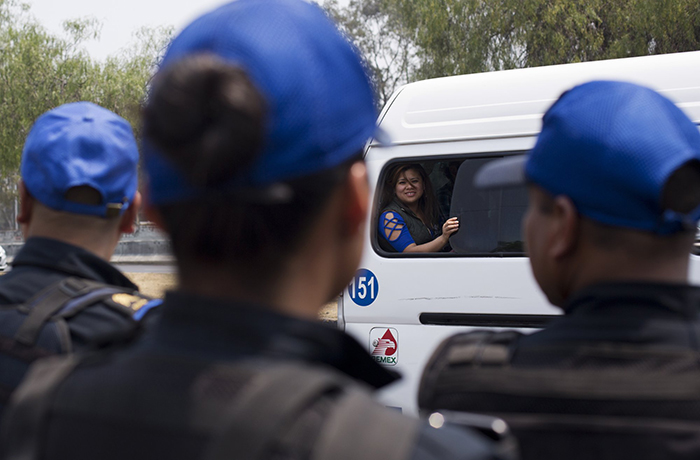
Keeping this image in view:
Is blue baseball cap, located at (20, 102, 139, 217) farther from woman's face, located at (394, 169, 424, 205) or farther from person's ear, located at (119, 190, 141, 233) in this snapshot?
woman's face, located at (394, 169, 424, 205)

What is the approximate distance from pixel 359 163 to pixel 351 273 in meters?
0.15

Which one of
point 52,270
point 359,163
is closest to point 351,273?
point 359,163

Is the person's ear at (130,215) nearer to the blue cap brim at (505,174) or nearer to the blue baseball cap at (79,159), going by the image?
the blue baseball cap at (79,159)

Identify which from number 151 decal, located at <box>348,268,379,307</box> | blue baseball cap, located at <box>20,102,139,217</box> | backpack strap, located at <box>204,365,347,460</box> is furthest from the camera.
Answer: number 151 decal, located at <box>348,268,379,307</box>

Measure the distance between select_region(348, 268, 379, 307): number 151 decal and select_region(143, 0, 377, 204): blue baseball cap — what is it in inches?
127

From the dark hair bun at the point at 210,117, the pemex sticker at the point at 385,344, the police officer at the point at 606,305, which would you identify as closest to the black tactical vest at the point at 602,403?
the police officer at the point at 606,305

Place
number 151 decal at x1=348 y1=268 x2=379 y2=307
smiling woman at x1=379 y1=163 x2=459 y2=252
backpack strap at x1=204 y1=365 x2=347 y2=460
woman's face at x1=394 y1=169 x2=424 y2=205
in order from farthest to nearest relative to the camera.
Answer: woman's face at x1=394 y1=169 x2=424 y2=205 < smiling woman at x1=379 y1=163 x2=459 y2=252 < number 151 decal at x1=348 y1=268 x2=379 y2=307 < backpack strap at x1=204 y1=365 x2=347 y2=460

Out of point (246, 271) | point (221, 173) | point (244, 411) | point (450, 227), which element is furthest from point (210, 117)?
point (450, 227)

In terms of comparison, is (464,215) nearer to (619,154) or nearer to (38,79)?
(619,154)

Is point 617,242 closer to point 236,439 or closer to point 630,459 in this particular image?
point 630,459

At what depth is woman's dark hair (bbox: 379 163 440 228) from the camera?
4.24 meters

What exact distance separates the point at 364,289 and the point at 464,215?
0.74 m

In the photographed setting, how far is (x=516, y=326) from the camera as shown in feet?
12.1

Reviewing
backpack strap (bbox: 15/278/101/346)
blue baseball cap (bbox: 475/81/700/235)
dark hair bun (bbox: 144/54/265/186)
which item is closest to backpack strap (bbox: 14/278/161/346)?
backpack strap (bbox: 15/278/101/346)
